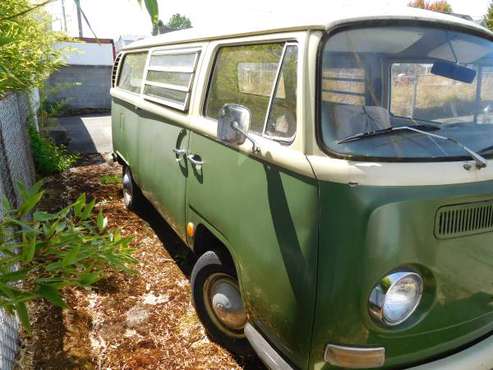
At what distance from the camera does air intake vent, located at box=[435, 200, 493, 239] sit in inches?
76.3

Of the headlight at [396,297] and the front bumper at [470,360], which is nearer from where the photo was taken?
the headlight at [396,297]

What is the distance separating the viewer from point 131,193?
542cm

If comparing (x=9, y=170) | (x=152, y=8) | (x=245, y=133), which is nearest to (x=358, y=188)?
(x=245, y=133)

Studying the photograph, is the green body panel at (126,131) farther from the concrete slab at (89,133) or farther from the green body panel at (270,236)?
the concrete slab at (89,133)

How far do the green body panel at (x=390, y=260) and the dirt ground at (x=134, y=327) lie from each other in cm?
122

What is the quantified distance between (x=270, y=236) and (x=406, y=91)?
1.23m

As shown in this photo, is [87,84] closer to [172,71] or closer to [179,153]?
[172,71]

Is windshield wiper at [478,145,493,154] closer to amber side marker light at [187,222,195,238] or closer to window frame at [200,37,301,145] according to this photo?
window frame at [200,37,301,145]

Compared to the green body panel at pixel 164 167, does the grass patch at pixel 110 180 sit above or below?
below

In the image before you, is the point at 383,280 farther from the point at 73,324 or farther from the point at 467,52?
the point at 73,324

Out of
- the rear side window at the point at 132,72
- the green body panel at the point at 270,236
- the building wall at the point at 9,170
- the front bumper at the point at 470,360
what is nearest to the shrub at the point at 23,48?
the building wall at the point at 9,170

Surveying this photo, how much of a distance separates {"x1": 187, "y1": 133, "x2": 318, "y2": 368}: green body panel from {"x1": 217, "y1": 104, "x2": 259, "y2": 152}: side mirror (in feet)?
0.58

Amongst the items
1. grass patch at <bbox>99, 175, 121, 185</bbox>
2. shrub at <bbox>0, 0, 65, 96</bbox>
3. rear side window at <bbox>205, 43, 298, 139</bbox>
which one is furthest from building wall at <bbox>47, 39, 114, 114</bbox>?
rear side window at <bbox>205, 43, 298, 139</bbox>

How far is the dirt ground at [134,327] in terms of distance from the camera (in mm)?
2893
